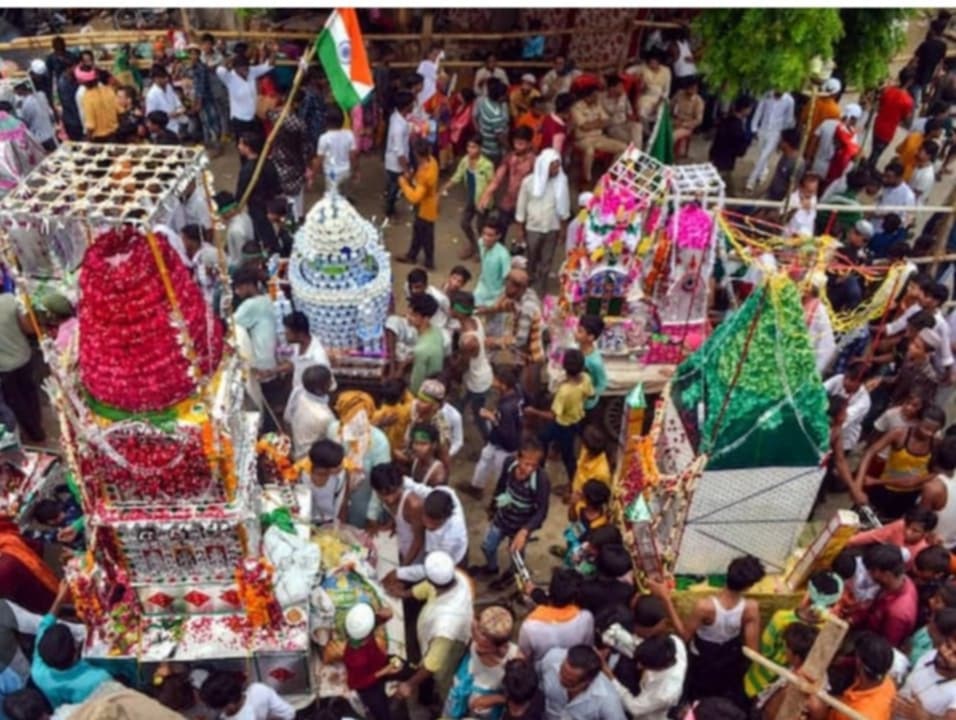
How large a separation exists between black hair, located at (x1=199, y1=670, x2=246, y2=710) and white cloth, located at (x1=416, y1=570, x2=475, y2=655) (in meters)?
1.14

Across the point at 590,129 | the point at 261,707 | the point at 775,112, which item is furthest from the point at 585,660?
the point at 775,112

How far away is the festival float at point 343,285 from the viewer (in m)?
7.68

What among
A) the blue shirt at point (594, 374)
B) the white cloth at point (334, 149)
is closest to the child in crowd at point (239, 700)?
the blue shirt at point (594, 374)

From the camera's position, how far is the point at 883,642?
4789 millimetres

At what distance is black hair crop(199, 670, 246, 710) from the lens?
4617 millimetres

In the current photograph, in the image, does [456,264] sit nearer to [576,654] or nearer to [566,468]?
[566,468]

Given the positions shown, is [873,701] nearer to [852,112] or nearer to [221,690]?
[221,690]

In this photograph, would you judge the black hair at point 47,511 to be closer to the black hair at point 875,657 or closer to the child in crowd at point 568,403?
the child in crowd at point 568,403

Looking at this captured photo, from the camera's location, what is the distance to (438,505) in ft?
18.8

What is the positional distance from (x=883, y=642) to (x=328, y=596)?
3068 mm

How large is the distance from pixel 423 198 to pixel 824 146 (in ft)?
15.3

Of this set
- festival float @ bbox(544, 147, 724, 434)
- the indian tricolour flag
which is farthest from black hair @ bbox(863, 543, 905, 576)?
the indian tricolour flag

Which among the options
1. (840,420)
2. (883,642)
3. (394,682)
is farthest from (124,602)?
(840,420)

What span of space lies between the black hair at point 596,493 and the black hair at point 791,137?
6310mm
